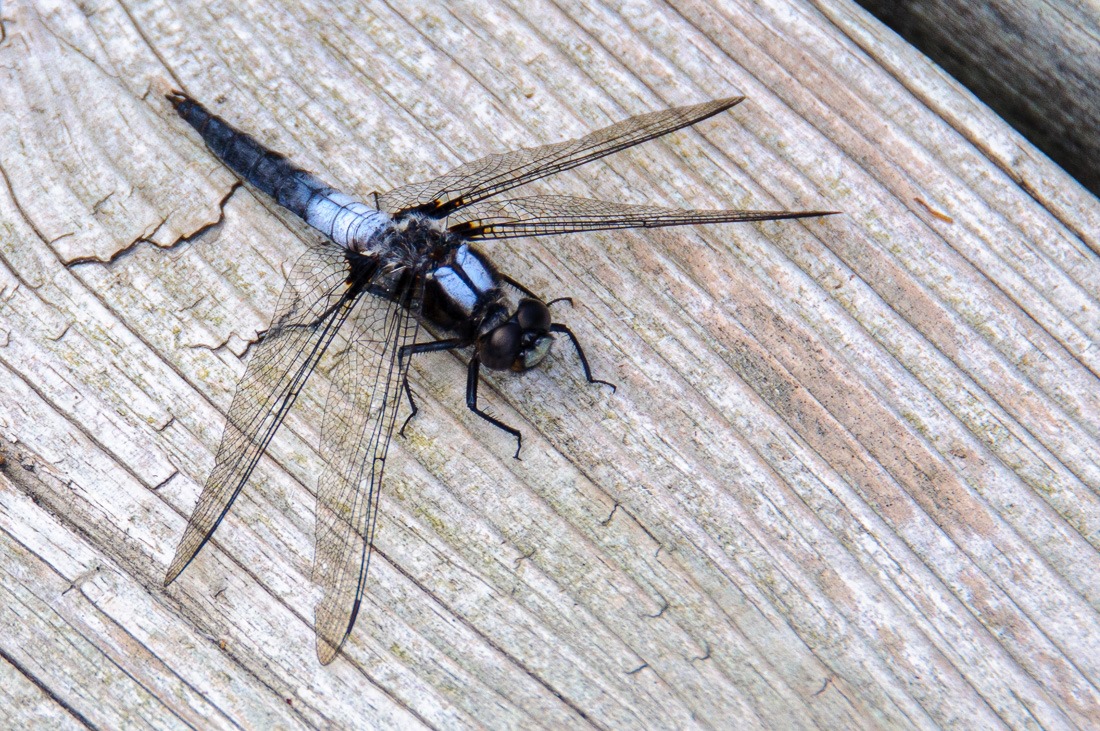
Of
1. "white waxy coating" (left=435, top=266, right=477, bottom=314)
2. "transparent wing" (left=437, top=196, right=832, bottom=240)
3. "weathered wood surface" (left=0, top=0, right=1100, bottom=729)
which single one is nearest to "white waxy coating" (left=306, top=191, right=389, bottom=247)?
"weathered wood surface" (left=0, top=0, right=1100, bottom=729)

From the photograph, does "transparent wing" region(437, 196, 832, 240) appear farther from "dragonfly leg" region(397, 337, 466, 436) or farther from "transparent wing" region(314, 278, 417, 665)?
"transparent wing" region(314, 278, 417, 665)

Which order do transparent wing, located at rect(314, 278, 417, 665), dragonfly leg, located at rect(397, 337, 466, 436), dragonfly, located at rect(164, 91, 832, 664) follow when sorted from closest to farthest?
transparent wing, located at rect(314, 278, 417, 665) < dragonfly, located at rect(164, 91, 832, 664) < dragonfly leg, located at rect(397, 337, 466, 436)

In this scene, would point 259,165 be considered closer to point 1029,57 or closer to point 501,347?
point 501,347

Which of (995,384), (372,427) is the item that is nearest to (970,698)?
(995,384)

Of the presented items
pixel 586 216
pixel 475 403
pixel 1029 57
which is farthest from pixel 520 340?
pixel 1029 57

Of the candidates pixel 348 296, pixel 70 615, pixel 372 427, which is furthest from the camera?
pixel 348 296

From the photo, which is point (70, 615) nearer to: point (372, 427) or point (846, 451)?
point (372, 427)

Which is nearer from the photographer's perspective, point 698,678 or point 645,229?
point 698,678
